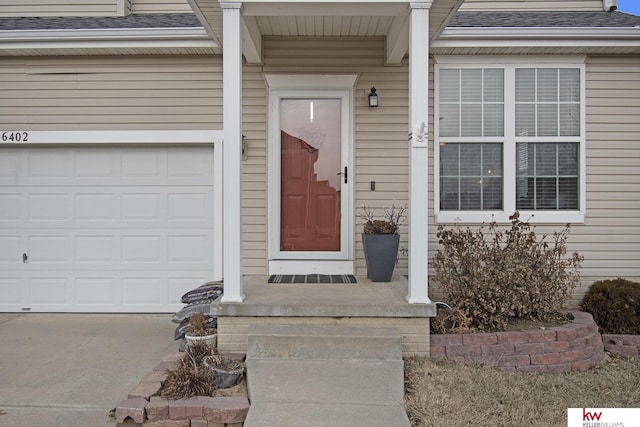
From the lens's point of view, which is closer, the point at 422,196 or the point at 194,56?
the point at 422,196

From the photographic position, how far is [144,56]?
5.91 m

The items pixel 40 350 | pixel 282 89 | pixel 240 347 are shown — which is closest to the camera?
pixel 240 347

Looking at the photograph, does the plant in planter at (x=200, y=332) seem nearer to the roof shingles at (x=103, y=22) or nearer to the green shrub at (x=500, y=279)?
the green shrub at (x=500, y=279)

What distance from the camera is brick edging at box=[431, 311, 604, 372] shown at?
13.8ft

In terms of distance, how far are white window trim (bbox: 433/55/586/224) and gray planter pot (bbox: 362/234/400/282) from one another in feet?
3.02

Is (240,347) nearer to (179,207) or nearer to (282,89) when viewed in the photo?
(179,207)

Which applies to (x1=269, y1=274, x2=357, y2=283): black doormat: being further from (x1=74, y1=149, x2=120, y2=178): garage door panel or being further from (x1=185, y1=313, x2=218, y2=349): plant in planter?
Answer: (x1=74, y1=149, x2=120, y2=178): garage door panel

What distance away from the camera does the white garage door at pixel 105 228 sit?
20.0 feet

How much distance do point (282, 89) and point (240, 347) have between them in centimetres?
313

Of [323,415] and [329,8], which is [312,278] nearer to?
[323,415]

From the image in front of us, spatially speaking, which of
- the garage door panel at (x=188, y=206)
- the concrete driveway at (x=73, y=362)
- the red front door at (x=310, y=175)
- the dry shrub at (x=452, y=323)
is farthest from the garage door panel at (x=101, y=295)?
the dry shrub at (x=452, y=323)

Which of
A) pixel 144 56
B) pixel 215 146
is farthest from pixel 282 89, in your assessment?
pixel 144 56

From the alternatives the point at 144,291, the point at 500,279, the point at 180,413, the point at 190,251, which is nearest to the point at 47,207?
the point at 144,291

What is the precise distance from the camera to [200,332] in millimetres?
4227
